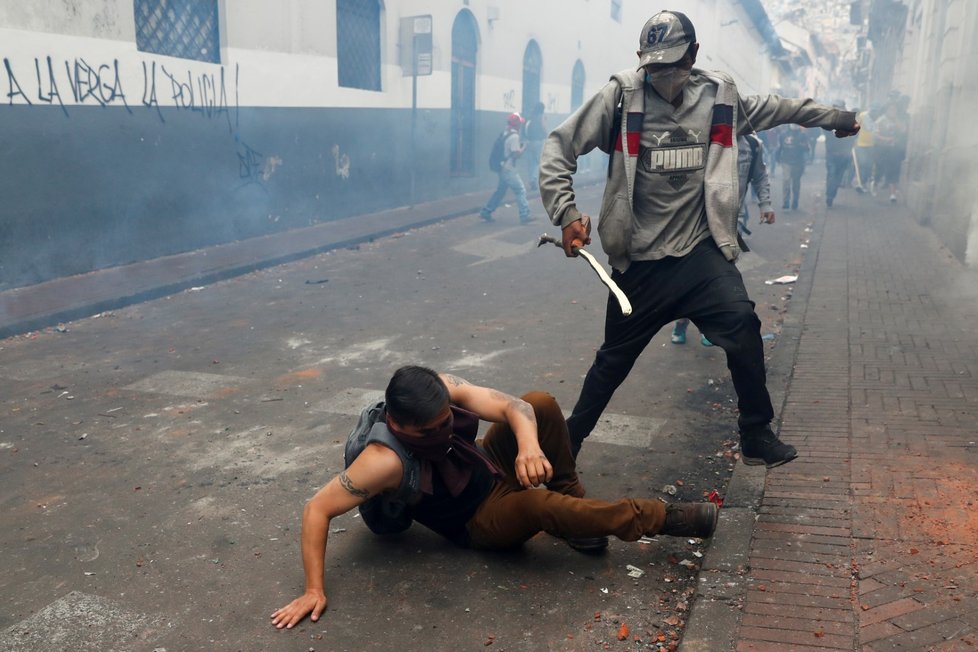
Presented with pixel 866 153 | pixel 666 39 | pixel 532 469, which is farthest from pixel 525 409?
pixel 866 153

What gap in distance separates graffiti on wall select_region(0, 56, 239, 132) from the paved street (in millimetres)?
2098

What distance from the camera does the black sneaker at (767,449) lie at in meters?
3.73

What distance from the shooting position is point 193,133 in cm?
1088

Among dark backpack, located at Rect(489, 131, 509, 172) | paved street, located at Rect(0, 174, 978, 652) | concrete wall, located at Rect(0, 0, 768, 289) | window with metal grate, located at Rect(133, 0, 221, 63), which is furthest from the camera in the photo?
dark backpack, located at Rect(489, 131, 509, 172)

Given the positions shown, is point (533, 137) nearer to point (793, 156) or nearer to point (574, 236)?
point (793, 156)

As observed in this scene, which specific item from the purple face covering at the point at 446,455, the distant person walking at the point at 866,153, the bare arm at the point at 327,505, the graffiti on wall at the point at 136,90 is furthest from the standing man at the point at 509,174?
the bare arm at the point at 327,505

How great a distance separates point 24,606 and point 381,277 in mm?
6897

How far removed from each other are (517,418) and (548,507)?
34cm

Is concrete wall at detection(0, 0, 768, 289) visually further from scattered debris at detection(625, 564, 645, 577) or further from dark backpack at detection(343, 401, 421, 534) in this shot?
scattered debris at detection(625, 564, 645, 577)

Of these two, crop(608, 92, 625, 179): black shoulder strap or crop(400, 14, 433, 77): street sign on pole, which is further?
crop(400, 14, 433, 77): street sign on pole

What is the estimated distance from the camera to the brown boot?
321cm

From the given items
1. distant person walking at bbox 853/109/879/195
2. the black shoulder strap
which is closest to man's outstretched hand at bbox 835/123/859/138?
the black shoulder strap

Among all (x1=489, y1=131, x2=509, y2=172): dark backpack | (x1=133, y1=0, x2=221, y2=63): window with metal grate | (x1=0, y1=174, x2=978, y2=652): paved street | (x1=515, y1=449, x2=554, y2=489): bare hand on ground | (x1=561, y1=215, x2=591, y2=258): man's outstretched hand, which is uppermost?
(x1=133, y1=0, x2=221, y2=63): window with metal grate

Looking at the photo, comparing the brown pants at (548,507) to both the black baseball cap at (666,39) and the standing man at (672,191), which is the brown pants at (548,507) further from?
the black baseball cap at (666,39)
